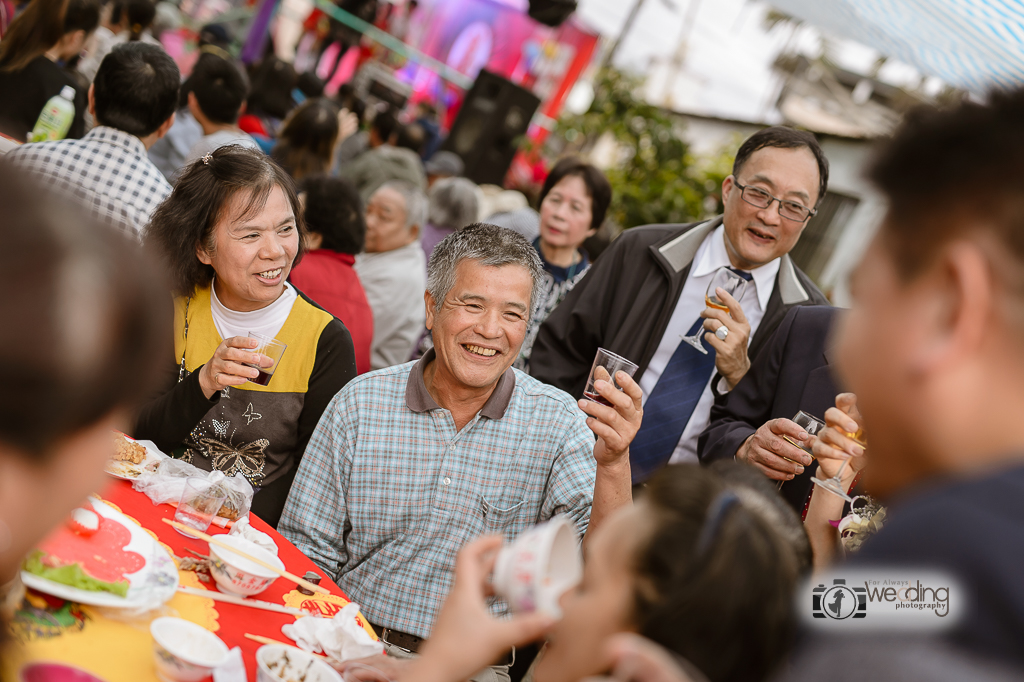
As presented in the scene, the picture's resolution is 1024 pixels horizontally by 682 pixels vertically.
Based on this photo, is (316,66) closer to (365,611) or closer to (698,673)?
(365,611)

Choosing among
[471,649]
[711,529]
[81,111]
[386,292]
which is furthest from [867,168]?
[81,111]

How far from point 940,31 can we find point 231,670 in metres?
6.15

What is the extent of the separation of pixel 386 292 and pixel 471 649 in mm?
4047

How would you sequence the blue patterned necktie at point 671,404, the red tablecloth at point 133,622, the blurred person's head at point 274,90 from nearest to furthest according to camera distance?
the red tablecloth at point 133,622 → the blue patterned necktie at point 671,404 → the blurred person's head at point 274,90

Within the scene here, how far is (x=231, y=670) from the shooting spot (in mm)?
1499

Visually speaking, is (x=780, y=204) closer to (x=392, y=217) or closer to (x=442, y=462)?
(x=442, y=462)

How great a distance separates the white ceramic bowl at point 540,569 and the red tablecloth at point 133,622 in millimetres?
760

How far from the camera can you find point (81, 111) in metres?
4.86

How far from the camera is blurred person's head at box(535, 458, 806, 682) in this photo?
41.6 inches

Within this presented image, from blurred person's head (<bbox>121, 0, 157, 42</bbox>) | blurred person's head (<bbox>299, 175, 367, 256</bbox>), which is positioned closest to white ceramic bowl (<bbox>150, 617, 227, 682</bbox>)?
blurred person's head (<bbox>299, 175, 367, 256</bbox>)

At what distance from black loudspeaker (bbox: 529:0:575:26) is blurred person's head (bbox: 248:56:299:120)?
299 centimetres

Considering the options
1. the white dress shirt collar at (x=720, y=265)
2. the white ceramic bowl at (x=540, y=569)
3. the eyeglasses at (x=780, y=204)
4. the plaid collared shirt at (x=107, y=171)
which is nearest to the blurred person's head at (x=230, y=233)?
the plaid collared shirt at (x=107, y=171)

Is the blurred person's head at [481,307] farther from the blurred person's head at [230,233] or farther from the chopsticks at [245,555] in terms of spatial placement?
the chopsticks at [245,555]

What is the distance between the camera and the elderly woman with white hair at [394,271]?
5117 millimetres
